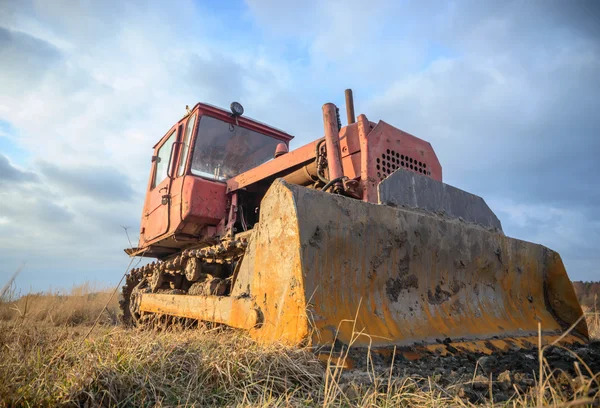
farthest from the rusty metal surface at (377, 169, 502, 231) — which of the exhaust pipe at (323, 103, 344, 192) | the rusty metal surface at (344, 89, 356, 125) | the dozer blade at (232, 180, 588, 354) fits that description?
the rusty metal surface at (344, 89, 356, 125)

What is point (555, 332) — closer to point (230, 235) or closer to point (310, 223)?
point (310, 223)

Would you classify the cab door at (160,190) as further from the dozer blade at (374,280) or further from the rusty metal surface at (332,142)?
the dozer blade at (374,280)

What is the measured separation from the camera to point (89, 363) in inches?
66.7

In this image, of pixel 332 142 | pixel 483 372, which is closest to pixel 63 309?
pixel 332 142

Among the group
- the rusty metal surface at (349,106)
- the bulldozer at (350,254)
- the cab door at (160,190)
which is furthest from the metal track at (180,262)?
the rusty metal surface at (349,106)

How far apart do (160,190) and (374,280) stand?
3.90m

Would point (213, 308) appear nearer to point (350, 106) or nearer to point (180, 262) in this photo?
point (180, 262)

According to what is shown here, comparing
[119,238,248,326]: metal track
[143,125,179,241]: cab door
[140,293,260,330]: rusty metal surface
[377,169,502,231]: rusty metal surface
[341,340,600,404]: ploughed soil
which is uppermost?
[143,125,179,241]: cab door

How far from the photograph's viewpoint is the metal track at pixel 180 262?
3.24 m

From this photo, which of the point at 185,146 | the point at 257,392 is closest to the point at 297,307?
the point at 257,392

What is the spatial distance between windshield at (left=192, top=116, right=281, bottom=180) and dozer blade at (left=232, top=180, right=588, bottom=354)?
274cm

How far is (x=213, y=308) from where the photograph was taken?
268 cm

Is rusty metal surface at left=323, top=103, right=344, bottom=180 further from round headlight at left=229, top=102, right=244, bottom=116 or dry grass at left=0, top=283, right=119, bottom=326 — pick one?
dry grass at left=0, top=283, right=119, bottom=326

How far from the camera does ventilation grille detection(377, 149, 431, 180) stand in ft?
11.1
